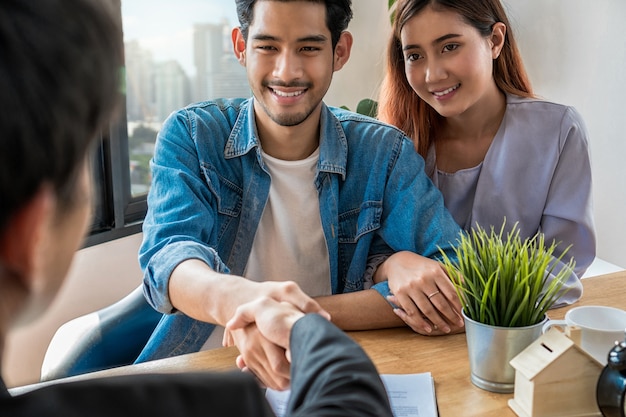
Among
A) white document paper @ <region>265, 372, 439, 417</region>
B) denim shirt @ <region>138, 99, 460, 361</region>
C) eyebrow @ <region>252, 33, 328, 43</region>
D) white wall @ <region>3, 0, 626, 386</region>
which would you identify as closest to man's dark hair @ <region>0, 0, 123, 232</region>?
white document paper @ <region>265, 372, 439, 417</region>

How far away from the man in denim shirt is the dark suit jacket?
33.3 inches

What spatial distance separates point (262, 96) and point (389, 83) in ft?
1.60

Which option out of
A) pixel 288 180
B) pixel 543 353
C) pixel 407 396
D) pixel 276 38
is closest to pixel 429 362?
pixel 407 396

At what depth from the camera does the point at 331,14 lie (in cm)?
175

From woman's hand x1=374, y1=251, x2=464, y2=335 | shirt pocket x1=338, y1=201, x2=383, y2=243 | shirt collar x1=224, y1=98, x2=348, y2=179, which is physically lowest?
woman's hand x1=374, y1=251, x2=464, y2=335

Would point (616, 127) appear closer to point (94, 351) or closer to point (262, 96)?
point (262, 96)

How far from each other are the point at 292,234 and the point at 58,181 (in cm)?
130

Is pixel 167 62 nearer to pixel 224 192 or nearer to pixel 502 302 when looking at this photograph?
pixel 224 192

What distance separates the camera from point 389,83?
6.81 feet

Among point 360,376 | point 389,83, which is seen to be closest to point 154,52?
point 389,83

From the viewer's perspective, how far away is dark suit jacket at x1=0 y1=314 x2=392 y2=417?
0.53 meters

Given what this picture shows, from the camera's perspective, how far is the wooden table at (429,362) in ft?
3.67

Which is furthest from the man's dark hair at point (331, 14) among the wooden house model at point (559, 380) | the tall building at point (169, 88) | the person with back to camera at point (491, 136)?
the tall building at point (169, 88)

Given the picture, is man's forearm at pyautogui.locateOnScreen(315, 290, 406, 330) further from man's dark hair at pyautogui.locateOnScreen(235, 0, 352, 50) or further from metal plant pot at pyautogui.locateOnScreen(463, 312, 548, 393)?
man's dark hair at pyautogui.locateOnScreen(235, 0, 352, 50)
